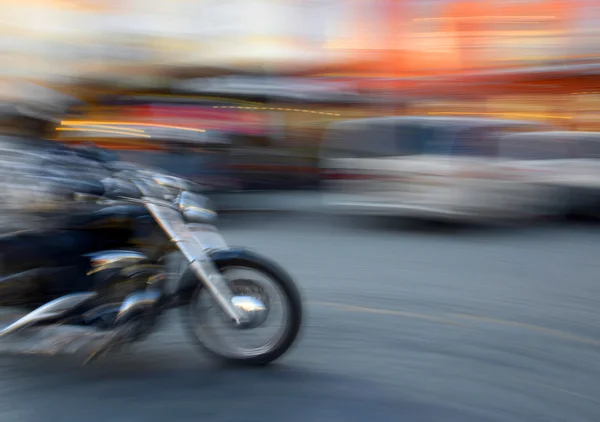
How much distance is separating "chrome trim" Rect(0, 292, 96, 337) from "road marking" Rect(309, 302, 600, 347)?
6.68ft

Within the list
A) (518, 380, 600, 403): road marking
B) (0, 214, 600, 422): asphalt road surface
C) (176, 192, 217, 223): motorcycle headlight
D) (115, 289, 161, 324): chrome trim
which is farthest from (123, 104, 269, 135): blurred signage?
(518, 380, 600, 403): road marking

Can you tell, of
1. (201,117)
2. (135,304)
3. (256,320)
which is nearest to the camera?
(135,304)

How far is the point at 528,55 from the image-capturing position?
1266cm

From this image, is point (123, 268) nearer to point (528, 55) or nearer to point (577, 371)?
point (577, 371)

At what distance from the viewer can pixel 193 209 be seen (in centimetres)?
475

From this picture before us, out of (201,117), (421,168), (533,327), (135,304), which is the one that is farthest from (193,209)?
(201,117)

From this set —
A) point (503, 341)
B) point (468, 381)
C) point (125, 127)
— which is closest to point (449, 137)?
point (125, 127)

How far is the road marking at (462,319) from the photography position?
5.37m

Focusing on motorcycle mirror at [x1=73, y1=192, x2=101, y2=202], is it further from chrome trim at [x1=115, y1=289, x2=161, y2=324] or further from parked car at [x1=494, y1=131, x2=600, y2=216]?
parked car at [x1=494, y1=131, x2=600, y2=216]

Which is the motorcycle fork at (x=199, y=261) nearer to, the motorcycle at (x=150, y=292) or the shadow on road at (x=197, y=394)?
the motorcycle at (x=150, y=292)

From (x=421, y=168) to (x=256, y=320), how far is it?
5.09 meters

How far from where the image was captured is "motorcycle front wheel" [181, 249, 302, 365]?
4.61 meters

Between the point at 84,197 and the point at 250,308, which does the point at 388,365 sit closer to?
the point at 250,308

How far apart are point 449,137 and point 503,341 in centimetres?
442
